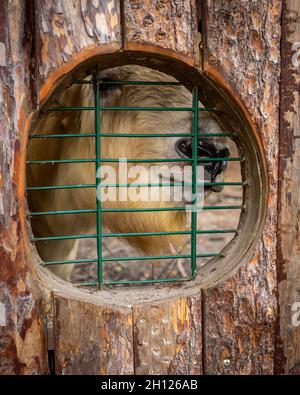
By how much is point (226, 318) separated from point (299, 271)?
26 centimetres

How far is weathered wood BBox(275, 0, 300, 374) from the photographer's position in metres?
1.44

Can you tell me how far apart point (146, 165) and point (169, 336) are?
0.77 metres

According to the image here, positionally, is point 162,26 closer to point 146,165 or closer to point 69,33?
point 69,33

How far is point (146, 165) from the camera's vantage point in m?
2.02

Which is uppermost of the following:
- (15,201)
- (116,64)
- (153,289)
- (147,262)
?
(116,64)

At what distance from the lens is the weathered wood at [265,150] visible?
1.41 meters

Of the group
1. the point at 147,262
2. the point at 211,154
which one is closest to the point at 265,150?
the point at 211,154

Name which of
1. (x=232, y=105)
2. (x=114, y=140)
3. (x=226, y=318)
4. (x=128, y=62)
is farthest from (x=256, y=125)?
(x=114, y=140)

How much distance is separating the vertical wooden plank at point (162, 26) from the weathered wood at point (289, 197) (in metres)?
0.28

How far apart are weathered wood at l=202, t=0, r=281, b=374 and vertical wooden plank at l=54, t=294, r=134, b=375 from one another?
250mm

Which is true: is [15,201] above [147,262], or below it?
above

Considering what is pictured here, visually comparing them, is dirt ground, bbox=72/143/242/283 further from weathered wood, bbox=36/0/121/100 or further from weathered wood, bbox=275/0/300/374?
weathered wood, bbox=36/0/121/100

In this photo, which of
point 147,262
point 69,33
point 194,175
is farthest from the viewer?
point 147,262

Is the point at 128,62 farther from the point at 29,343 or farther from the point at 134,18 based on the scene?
the point at 29,343
